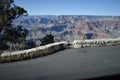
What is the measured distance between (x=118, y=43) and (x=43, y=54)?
25.1 ft

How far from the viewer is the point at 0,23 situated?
31.4m

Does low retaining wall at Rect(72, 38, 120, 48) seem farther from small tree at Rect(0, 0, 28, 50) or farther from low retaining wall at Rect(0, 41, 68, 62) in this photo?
small tree at Rect(0, 0, 28, 50)

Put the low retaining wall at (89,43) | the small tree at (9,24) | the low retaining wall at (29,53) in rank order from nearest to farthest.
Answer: the low retaining wall at (29,53)
the low retaining wall at (89,43)
the small tree at (9,24)

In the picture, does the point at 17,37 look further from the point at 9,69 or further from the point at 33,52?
the point at 9,69

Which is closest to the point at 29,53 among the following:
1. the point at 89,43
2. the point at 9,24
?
the point at 89,43

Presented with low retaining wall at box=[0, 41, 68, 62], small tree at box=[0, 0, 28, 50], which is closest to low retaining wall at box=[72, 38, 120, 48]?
low retaining wall at box=[0, 41, 68, 62]

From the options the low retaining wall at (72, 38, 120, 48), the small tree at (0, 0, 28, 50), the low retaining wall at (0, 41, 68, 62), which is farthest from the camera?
the small tree at (0, 0, 28, 50)

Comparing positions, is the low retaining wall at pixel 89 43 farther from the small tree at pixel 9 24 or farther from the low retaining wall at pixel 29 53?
the small tree at pixel 9 24

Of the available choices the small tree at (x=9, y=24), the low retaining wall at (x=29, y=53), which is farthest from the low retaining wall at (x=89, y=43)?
the small tree at (x=9, y=24)

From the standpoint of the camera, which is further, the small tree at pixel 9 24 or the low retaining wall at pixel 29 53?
the small tree at pixel 9 24

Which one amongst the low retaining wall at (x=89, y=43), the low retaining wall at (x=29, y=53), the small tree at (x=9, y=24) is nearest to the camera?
the low retaining wall at (x=29, y=53)

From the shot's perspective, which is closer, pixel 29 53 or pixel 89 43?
pixel 29 53

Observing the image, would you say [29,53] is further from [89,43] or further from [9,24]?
[9,24]

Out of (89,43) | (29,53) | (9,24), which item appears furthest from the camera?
(9,24)
